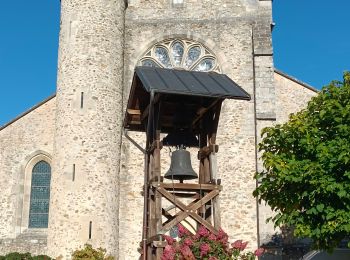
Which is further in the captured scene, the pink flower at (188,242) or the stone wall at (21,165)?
the stone wall at (21,165)

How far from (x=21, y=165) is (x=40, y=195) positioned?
1084 mm

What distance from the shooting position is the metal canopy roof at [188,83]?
9.18 m

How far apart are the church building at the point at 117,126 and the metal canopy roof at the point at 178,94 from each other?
5038 mm

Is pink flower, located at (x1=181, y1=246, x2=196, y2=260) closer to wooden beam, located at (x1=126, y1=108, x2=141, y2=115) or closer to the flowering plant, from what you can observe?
the flowering plant

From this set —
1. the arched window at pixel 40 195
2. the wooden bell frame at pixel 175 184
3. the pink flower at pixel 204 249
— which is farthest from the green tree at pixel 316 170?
the arched window at pixel 40 195

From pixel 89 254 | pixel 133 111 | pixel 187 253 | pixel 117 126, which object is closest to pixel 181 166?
pixel 133 111

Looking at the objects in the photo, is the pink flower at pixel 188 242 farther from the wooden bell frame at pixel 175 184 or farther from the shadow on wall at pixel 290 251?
the shadow on wall at pixel 290 251

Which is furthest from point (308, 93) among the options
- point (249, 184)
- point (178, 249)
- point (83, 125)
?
point (178, 249)

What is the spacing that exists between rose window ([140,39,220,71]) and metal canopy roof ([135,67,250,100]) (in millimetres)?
7762

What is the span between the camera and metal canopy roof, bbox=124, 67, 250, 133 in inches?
364

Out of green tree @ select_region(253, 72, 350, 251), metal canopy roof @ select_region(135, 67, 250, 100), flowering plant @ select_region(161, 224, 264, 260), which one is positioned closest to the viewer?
flowering plant @ select_region(161, 224, 264, 260)

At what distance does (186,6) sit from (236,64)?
2610 mm

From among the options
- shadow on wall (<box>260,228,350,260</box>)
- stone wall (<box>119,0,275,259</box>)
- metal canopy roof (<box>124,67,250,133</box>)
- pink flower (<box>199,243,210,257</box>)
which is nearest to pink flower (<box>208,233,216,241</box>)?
pink flower (<box>199,243,210,257</box>)

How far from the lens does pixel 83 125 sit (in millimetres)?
15805
